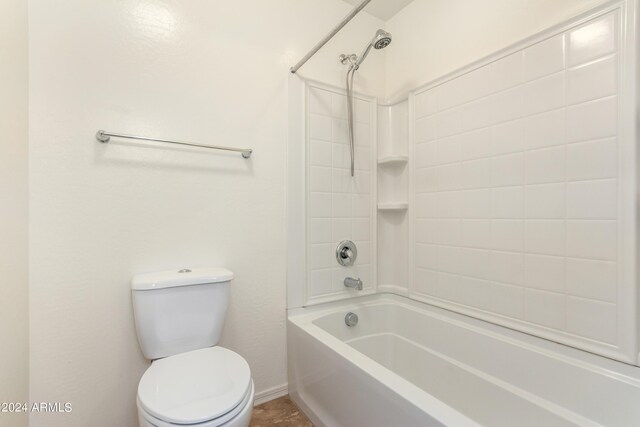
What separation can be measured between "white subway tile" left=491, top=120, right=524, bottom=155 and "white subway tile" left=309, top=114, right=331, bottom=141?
2.84 ft

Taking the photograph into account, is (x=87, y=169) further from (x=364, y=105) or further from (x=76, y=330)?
(x=364, y=105)

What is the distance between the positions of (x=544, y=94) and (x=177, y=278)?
170 centimetres

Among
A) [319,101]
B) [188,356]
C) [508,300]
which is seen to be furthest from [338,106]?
[188,356]

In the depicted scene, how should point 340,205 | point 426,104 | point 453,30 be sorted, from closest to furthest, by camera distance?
point 453,30, point 426,104, point 340,205

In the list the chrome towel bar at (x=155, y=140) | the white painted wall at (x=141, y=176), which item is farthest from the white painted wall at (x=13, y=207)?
the chrome towel bar at (x=155, y=140)

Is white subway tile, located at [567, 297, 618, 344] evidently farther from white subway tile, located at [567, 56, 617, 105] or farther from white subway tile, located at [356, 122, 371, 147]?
white subway tile, located at [356, 122, 371, 147]

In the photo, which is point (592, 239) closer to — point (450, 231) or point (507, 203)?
point (507, 203)

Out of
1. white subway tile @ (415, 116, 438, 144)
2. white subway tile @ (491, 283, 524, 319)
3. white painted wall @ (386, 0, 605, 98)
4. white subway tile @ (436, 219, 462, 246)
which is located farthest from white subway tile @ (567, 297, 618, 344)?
white painted wall @ (386, 0, 605, 98)

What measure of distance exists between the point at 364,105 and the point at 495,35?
76 cm

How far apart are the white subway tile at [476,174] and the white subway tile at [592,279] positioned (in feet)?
1.54

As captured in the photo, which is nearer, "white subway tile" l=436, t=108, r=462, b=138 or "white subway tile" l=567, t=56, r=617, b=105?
"white subway tile" l=567, t=56, r=617, b=105

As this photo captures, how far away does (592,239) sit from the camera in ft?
3.59

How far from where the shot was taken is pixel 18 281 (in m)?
1.03

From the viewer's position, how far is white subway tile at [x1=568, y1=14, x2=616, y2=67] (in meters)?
1.05
